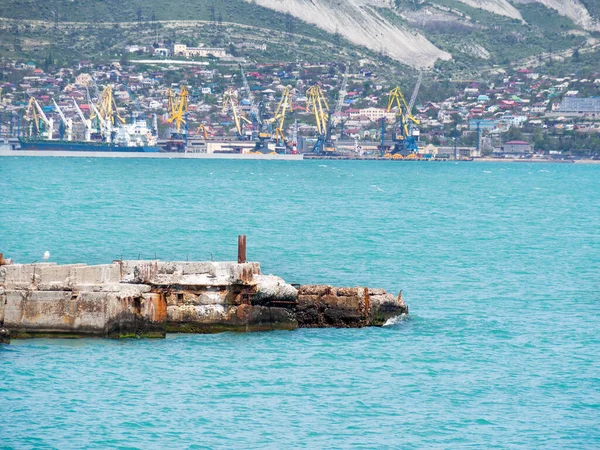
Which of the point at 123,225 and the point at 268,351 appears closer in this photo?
the point at 268,351

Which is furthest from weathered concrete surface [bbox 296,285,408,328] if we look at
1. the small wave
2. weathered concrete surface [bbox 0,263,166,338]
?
weathered concrete surface [bbox 0,263,166,338]

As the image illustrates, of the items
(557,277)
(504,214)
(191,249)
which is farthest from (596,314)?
(504,214)

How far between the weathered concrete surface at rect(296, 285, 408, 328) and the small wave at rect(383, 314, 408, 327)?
551 millimetres

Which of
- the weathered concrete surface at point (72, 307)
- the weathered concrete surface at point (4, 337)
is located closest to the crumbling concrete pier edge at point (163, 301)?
the weathered concrete surface at point (72, 307)

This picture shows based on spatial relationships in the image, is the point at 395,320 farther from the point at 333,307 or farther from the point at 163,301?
the point at 163,301

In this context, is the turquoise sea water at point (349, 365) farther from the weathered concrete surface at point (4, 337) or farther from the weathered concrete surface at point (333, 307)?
the weathered concrete surface at point (333, 307)

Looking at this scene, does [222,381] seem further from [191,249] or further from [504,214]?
[504,214]

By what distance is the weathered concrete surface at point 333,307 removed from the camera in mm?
29297

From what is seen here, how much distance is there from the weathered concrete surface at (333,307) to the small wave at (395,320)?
21.7 inches

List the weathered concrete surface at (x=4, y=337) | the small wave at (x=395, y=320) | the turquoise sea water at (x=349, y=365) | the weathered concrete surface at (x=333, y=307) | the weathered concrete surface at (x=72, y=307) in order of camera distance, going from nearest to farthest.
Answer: the turquoise sea water at (x=349, y=365) → the weathered concrete surface at (x=4, y=337) → the weathered concrete surface at (x=72, y=307) → the weathered concrete surface at (x=333, y=307) → the small wave at (x=395, y=320)

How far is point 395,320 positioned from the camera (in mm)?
30609

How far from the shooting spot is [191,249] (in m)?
47.2

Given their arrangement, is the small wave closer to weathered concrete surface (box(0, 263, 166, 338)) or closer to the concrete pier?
the concrete pier

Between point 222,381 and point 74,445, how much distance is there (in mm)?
4295
